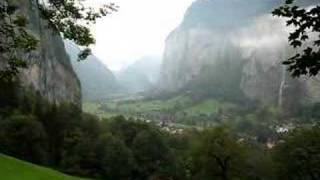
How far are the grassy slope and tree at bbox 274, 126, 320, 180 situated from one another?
4388 cm

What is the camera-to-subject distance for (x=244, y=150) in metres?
81.1

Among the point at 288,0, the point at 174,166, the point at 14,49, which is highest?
the point at 288,0

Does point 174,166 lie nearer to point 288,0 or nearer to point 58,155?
point 58,155

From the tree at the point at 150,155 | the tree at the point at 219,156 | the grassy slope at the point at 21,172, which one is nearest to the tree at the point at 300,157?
the tree at the point at 219,156

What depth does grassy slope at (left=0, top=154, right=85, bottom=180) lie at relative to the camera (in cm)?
4247

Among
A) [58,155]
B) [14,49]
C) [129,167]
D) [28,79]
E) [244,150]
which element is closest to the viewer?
[14,49]

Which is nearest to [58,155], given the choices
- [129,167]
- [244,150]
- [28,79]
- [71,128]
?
[71,128]

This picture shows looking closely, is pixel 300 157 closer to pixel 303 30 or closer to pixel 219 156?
pixel 219 156

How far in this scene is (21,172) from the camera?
4459cm

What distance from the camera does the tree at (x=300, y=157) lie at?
80812 mm

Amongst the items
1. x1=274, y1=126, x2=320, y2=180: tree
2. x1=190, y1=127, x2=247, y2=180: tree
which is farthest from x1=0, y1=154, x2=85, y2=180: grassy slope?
x1=274, y1=126, x2=320, y2=180: tree

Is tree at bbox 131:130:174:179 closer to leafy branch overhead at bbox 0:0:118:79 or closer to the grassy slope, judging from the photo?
the grassy slope

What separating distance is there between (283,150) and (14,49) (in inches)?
2973

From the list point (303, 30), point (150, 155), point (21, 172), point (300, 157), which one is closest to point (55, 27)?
point (303, 30)
